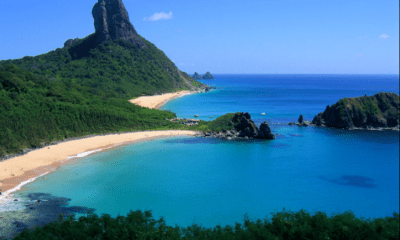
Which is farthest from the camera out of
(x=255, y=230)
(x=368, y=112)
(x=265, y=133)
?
(x=368, y=112)

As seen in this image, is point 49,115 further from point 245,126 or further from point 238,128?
point 245,126

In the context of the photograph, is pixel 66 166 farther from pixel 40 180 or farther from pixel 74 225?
pixel 74 225

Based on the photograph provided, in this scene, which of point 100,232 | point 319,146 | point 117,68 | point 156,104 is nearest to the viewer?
point 100,232

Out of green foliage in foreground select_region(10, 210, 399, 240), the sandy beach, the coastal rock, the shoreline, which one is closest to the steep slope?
the sandy beach

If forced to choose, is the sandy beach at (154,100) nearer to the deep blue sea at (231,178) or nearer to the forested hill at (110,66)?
the forested hill at (110,66)

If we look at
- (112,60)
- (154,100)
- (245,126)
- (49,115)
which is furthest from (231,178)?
(112,60)

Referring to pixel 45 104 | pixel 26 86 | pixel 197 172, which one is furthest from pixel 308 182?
pixel 26 86

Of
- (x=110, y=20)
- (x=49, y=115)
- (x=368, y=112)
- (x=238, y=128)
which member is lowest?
(x=238, y=128)
